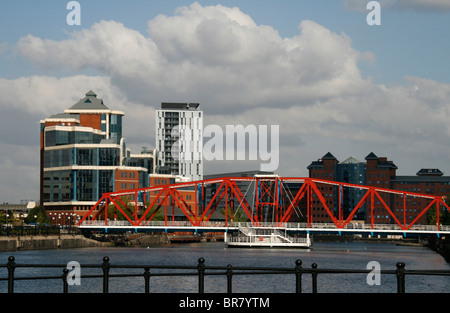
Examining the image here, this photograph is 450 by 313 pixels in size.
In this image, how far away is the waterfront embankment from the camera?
119000 mm

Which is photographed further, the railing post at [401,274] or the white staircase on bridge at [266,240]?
the white staircase on bridge at [266,240]

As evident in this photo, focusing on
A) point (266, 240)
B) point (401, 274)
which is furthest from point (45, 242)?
point (401, 274)

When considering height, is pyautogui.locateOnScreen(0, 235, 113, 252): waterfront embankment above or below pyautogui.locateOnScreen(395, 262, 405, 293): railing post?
below

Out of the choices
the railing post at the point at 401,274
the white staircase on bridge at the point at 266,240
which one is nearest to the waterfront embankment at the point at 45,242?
the white staircase on bridge at the point at 266,240

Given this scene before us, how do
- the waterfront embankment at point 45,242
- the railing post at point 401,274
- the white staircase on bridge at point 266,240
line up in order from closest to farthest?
the railing post at point 401,274, the waterfront embankment at point 45,242, the white staircase on bridge at point 266,240

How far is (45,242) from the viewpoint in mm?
130375

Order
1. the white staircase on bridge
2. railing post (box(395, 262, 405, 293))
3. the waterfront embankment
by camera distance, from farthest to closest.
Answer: the white staircase on bridge, the waterfront embankment, railing post (box(395, 262, 405, 293))

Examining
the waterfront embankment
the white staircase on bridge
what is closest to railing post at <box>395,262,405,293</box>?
the waterfront embankment

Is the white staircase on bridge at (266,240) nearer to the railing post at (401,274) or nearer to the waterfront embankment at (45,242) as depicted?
the waterfront embankment at (45,242)

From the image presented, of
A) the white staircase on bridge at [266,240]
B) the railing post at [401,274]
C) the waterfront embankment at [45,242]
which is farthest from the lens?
the white staircase on bridge at [266,240]

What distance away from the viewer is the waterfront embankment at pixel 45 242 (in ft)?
390

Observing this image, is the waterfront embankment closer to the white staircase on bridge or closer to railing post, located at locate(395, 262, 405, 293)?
the white staircase on bridge

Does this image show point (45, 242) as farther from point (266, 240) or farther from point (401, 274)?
point (401, 274)
